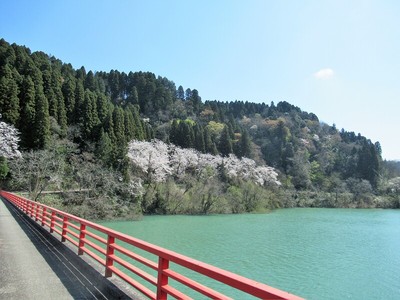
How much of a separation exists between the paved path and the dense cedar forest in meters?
23.1

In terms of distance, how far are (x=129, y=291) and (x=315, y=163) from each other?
85.2m

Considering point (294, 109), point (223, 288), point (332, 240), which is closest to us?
point (223, 288)

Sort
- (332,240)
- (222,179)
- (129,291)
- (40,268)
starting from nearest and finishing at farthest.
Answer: (129,291) → (40,268) → (332,240) → (222,179)

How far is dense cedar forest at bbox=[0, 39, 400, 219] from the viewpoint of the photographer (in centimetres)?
3434

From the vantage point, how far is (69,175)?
115ft

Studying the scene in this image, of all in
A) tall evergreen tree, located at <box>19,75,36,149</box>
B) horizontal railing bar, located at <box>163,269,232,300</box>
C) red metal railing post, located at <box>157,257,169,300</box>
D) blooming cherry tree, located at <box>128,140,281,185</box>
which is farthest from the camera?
blooming cherry tree, located at <box>128,140,281,185</box>

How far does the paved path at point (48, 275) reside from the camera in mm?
5324

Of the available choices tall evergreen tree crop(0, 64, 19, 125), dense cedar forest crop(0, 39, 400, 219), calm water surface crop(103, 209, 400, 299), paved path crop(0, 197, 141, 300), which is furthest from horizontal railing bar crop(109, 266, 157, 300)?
tall evergreen tree crop(0, 64, 19, 125)

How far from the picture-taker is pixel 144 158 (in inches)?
1709

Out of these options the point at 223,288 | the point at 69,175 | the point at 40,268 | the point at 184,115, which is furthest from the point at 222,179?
the point at 40,268

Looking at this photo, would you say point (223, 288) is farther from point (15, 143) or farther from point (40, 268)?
point (15, 143)

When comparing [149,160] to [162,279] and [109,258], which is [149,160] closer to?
[109,258]

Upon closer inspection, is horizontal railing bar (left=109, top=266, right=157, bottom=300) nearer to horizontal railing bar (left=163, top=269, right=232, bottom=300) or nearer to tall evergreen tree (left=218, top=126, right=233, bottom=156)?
horizontal railing bar (left=163, top=269, right=232, bottom=300)

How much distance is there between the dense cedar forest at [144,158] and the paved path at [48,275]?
908 inches
